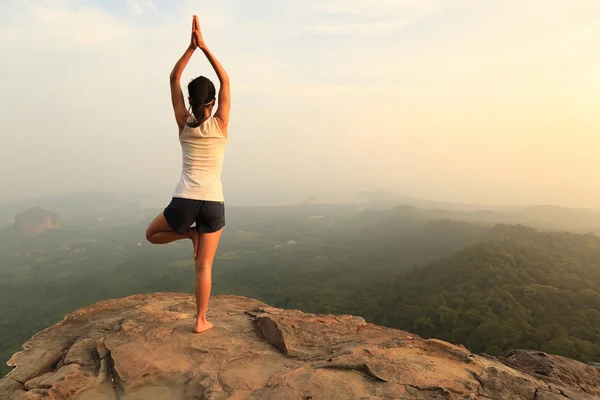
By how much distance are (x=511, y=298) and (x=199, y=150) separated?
3373 centimetres

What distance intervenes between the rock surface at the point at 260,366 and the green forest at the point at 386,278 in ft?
57.0

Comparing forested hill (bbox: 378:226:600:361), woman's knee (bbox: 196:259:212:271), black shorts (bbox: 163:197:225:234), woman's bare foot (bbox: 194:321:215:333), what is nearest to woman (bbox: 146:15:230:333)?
black shorts (bbox: 163:197:225:234)

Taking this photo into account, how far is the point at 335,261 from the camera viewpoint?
286 feet

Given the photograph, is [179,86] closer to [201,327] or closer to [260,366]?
[201,327]

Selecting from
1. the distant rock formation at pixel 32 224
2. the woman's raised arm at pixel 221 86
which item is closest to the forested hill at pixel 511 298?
the woman's raised arm at pixel 221 86

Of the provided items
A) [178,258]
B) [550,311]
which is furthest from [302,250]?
[550,311]

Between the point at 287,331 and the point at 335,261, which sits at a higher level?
the point at 287,331

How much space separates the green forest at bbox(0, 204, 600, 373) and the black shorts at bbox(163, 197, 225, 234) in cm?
2033

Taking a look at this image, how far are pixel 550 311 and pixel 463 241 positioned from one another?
59538 millimetres

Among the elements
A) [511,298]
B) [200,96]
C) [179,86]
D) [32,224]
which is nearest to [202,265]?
[200,96]

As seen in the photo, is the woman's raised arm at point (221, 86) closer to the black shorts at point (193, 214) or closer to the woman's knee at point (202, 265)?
the black shorts at point (193, 214)

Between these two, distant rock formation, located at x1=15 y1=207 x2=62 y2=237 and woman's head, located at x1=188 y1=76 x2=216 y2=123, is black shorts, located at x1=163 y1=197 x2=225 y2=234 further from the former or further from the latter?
distant rock formation, located at x1=15 y1=207 x2=62 y2=237

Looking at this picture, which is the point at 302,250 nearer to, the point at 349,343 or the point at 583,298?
the point at 583,298

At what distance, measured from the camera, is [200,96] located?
14.4ft
